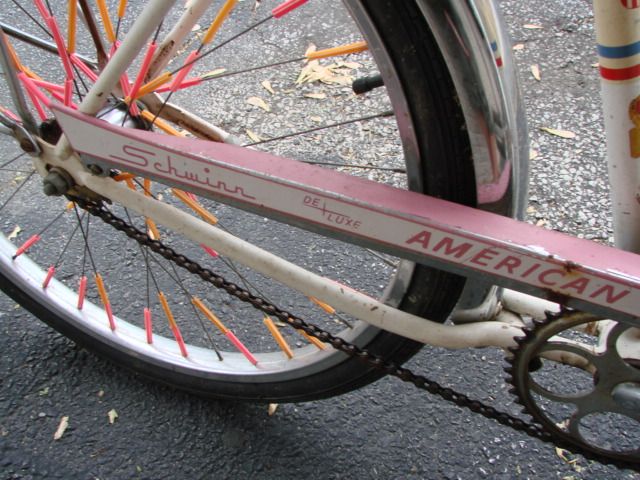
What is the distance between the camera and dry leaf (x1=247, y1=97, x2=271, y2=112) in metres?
2.16

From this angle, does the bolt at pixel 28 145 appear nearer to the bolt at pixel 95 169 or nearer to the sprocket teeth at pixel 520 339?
the bolt at pixel 95 169

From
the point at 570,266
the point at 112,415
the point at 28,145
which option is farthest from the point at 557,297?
the point at 112,415

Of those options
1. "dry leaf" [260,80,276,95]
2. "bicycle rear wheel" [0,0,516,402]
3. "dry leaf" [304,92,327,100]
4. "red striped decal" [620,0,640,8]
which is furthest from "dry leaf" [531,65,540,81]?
"red striped decal" [620,0,640,8]

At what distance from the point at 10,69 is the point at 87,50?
1.29 m

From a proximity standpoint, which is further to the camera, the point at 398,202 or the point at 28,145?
the point at 28,145

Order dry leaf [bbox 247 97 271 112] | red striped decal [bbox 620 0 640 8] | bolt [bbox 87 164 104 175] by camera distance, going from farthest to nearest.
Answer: dry leaf [bbox 247 97 271 112], bolt [bbox 87 164 104 175], red striped decal [bbox 620 0 640 8]

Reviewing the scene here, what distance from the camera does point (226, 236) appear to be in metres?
1.09

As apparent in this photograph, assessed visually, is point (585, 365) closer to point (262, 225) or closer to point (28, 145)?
point (28, 145)

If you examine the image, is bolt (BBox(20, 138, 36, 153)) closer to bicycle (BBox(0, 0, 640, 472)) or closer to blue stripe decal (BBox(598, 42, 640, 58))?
bicycle (BBox(0, 0, 640, 472))

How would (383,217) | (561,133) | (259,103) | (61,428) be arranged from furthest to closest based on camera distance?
(259,103) < (561,133) < (61,428) < (383,217)

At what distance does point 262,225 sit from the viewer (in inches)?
74.9

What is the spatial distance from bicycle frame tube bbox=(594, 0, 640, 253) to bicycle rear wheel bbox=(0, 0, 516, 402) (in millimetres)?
178

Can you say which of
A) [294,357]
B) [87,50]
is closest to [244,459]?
[294,357]

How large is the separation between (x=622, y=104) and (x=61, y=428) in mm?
1280
